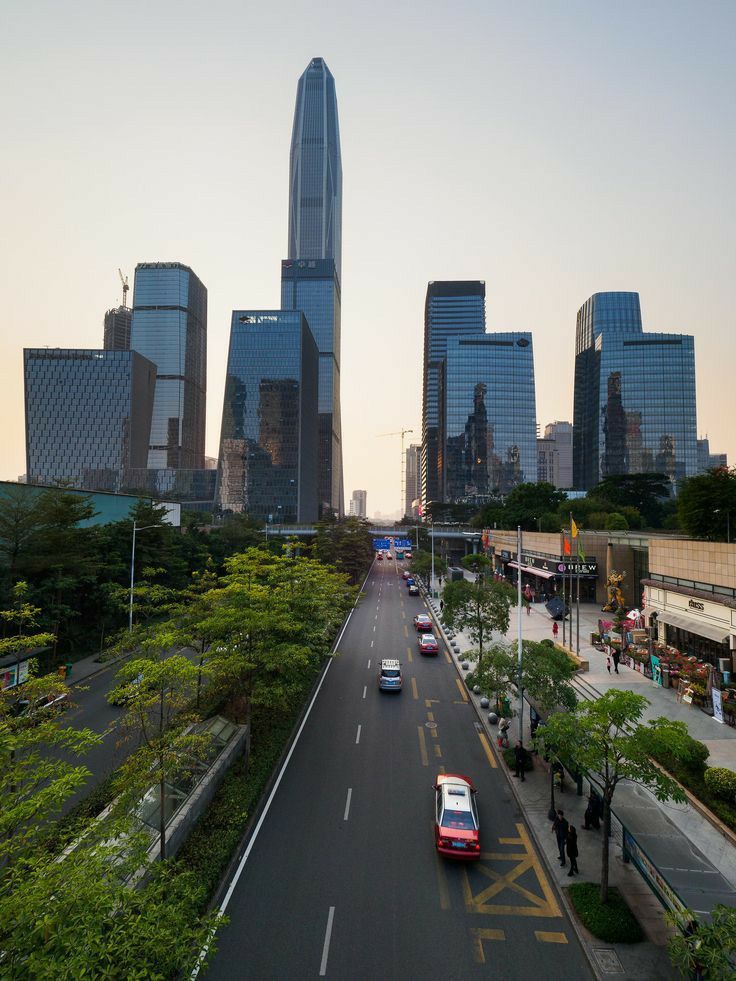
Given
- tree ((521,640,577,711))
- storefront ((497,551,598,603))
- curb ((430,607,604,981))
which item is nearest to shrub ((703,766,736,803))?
tree ((521,640,577,711))

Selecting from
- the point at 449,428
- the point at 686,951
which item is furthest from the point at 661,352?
the point at 686,951

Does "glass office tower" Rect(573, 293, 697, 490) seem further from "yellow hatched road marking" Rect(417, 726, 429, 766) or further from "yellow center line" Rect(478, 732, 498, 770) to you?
"yellow hatched road marking" Rect(417, 726, 429, 766)

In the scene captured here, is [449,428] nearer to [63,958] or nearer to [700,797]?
[700,797]

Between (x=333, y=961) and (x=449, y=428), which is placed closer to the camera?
(x=333, y=961)

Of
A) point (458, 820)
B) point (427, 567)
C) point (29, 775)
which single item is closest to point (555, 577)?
point (427, 567)

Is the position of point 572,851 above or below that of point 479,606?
below

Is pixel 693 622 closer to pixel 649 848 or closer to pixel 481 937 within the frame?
pixel 649 848

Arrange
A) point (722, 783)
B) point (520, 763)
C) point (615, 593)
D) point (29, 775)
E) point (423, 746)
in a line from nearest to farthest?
1. point (29, 775)
2. point (722, 783)
3. point (520, 763)
4. point (423, 746)
5. point (615, 593)
